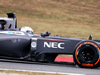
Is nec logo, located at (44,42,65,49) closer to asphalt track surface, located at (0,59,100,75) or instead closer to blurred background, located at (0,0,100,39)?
asphalt track surface, located at (0,59,100,75)

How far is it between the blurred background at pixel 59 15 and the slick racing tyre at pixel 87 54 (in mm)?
10272

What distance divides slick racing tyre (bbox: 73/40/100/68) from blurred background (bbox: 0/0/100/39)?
10.3m

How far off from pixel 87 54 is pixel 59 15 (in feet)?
53.0

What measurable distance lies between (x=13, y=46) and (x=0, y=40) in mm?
385

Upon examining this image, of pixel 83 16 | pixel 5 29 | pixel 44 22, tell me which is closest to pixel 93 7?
pixel 83 16

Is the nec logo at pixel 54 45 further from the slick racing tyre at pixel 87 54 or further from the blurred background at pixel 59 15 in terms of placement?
the blurred background at pixel 59 15

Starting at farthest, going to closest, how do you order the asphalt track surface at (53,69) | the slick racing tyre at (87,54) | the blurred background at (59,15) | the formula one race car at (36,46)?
1. the blurred background at (59,15)
2. the formula one race car at (36,46)
3. the slick racing tyre at (87,54)
4. the asphalt track surface at (53,69)

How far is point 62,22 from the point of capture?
20.7 metres

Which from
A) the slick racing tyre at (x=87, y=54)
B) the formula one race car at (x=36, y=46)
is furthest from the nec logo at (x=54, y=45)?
the slick racing tyre at (x=87, y=54)

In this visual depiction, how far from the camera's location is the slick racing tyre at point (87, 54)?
6.11 m

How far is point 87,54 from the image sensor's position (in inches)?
246

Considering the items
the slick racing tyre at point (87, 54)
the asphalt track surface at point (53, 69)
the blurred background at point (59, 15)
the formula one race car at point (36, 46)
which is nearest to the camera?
the asphalt track surface at point (53, 69)

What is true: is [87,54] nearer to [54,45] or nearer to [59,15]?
[54,45]

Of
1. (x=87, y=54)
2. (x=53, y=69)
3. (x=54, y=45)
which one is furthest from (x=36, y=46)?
(x=87, y=54)
